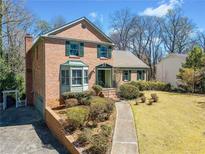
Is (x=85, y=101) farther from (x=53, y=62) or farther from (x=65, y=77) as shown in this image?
(x=53, y=62)

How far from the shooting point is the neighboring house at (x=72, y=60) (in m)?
18.2

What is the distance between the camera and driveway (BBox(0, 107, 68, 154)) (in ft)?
41.1

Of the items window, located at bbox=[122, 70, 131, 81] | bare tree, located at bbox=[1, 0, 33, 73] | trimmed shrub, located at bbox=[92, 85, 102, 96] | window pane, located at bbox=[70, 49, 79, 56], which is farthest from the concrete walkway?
bare tree, located at bbox=[1, 0, 33, 73]

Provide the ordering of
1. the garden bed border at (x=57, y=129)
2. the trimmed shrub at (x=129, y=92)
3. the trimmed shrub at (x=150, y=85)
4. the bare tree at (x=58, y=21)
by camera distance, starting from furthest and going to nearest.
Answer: the bare tree at (x=58, y=21)
the trimmed shrub at (x=150, y=85)
the trimmed shrub at (x=129, y=92)
the garden bed border at (x=57, y=129)

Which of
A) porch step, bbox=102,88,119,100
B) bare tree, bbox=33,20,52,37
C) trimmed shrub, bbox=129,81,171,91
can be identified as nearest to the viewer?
porch step, bbox=102,88,119,100

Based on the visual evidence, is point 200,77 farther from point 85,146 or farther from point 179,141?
point 85,146

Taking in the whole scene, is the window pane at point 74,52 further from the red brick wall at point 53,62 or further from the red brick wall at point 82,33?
the red brick wall at point 82,33

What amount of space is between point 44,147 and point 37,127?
4.10m

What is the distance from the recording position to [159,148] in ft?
33.7

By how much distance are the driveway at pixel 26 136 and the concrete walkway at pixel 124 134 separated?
3397 mm

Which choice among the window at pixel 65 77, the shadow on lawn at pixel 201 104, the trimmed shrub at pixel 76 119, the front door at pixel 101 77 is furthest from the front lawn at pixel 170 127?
the window at pixel 65 77

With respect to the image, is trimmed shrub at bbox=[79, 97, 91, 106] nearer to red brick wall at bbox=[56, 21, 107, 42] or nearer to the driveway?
the driveway

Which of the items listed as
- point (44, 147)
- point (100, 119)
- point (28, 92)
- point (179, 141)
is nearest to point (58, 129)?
point (44, 147)

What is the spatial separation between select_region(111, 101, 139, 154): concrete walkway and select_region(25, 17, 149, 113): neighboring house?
567cm
